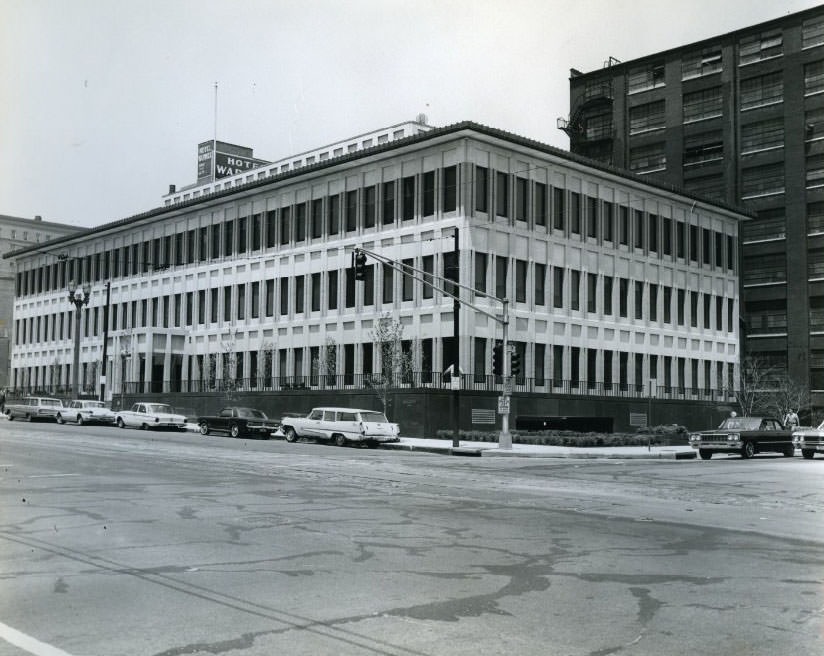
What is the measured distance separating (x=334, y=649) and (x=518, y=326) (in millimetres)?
43302

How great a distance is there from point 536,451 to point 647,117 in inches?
2456

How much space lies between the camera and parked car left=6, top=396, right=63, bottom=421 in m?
53.1

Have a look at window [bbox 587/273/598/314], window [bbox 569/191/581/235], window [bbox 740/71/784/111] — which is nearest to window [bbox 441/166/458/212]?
window [bbox 569/191/581/235]

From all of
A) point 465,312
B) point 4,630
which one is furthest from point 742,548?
point 465,312

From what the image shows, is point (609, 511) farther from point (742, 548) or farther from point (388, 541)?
point (388, 541)

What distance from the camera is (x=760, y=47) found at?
82000mm

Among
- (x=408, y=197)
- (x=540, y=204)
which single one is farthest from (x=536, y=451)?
(x=540, y=204)

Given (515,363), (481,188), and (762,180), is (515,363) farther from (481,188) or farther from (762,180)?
(762,180)

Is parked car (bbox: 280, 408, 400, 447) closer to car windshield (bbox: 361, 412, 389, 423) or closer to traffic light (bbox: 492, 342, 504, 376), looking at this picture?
car windshield (bbox: 361, 412, 389, 423)

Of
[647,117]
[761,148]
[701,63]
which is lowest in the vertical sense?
[761,148]

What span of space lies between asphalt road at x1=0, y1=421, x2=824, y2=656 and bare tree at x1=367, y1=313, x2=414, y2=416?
90.4 ft

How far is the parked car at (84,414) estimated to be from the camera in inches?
2039

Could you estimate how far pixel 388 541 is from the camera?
432 inches

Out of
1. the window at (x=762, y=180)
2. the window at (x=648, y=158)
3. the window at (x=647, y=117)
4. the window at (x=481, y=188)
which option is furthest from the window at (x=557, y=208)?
the window at (x=647, y=117)
